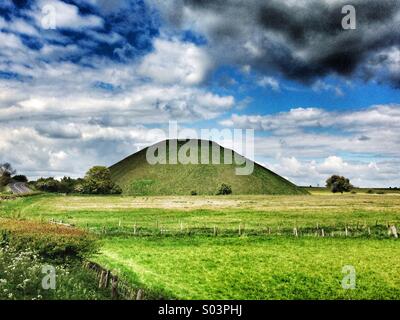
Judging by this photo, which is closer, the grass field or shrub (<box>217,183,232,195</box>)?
the grass field

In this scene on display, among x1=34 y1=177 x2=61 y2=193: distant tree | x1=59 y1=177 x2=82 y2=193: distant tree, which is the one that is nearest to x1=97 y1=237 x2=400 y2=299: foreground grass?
x1=59 y1=177 x2=82 y2=193: distant tree

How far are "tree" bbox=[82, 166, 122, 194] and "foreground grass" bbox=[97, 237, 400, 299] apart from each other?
112m

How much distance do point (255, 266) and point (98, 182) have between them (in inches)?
5174

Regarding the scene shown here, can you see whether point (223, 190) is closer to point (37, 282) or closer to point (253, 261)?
point (253, 261)

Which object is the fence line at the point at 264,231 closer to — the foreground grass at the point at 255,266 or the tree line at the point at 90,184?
the foreground grass at the point at 255,266

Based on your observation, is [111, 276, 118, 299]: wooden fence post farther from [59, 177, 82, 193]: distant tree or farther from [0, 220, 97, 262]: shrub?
[59, 177, 82, 193]: distant tree

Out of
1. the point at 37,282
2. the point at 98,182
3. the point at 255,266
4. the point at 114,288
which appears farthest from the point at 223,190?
the point at 114,288

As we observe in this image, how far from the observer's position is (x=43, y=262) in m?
23.7

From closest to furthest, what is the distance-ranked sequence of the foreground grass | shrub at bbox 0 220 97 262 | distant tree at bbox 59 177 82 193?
1. shrub at bbox 0 220 97 262
2. the foreground grass
3. distant tree at bbox 59 177 82 193

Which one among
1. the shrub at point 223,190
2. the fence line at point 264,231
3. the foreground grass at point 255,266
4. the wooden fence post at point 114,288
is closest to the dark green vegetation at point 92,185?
the shrub at point 223,190

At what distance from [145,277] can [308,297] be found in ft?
34.9

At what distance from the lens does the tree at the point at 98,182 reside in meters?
155

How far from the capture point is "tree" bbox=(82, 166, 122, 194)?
155m
